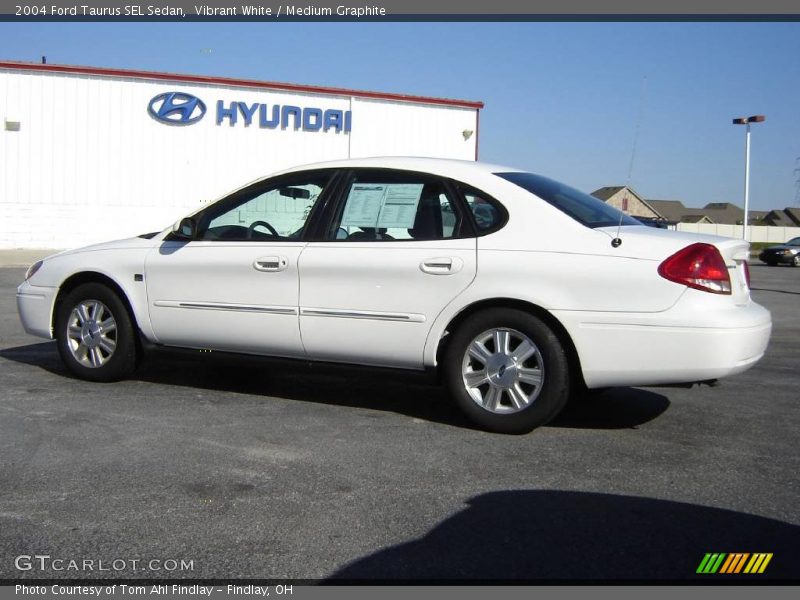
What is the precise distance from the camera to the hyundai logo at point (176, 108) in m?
28.0

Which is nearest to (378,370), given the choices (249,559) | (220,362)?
(220,362)

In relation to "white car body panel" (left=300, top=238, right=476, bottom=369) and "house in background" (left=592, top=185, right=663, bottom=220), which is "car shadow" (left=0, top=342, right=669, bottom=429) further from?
"house in background" (left=592, top=185, right=663, bottom=220)

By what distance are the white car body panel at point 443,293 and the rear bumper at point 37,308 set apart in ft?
0.83

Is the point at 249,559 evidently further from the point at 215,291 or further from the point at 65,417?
the point at 215,291

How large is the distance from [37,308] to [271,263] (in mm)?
2040

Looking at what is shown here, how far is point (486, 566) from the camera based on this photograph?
326 centimetres

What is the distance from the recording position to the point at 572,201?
5.52m

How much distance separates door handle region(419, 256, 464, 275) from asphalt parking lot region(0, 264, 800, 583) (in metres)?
0.67

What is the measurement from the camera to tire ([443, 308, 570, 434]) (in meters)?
5.04

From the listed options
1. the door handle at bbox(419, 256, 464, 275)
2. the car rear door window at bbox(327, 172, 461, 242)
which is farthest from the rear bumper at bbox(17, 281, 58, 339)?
the door handle at bbox(419, 256, 464, 275)

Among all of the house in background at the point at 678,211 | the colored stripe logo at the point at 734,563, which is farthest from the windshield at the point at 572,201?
the house in background at the point at 678,211

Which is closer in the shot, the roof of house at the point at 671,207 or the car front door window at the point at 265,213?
the car front door window at the point at 265,213

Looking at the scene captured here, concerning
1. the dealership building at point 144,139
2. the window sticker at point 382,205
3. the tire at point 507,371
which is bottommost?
the tire at point 507,371

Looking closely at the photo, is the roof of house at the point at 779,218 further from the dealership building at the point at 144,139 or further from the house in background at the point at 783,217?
the dealership building at the point at 144,139
